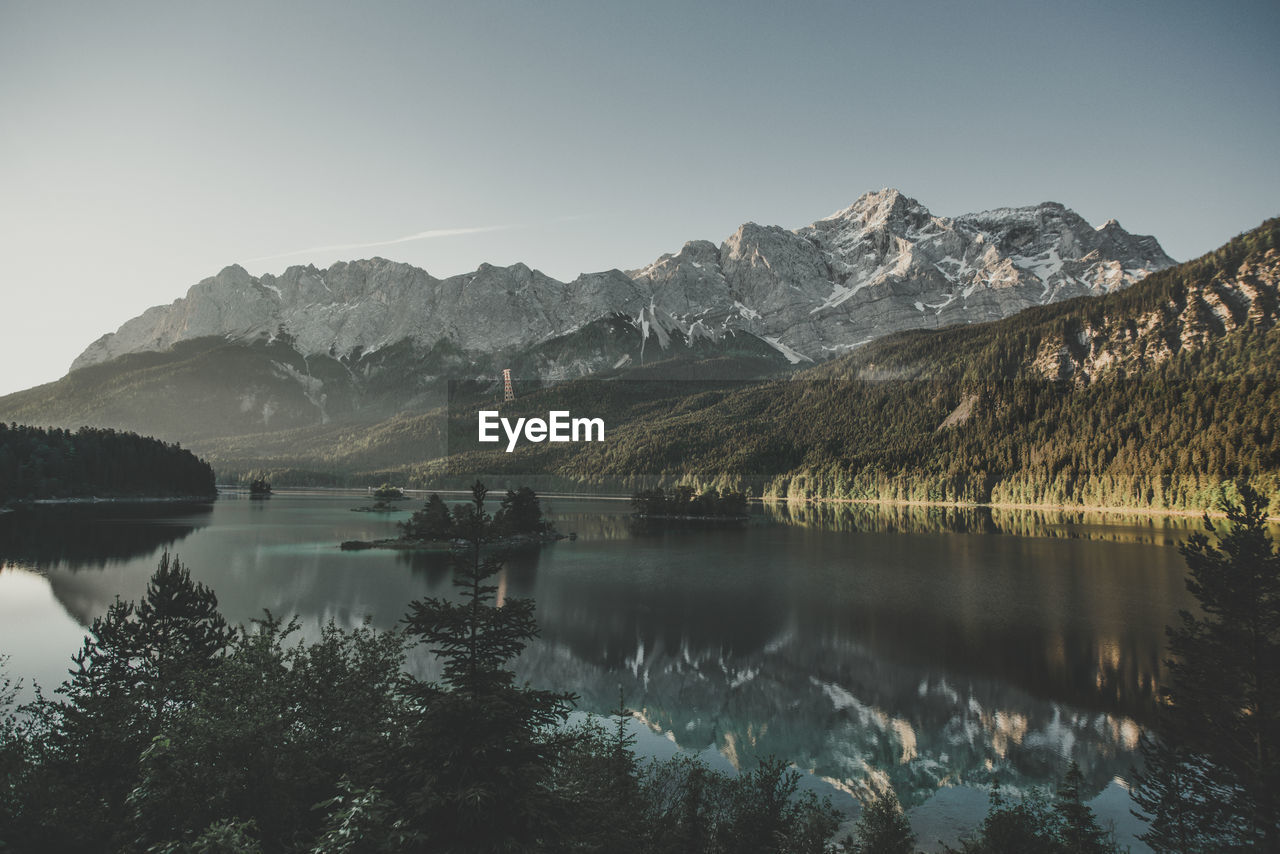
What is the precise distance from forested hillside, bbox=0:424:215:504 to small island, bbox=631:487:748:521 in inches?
5292

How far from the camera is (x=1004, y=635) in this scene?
4697 centimetres

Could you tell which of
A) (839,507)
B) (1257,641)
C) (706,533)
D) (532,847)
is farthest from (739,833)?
(839,507)

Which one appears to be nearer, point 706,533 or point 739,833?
point 739,833

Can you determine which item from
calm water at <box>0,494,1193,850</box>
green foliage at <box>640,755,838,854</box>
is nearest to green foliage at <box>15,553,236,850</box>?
green foliage at <box>640,755,838,854</box>

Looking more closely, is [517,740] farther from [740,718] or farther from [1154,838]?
[740,718]

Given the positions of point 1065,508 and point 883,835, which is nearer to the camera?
point 883,835

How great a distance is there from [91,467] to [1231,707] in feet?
693

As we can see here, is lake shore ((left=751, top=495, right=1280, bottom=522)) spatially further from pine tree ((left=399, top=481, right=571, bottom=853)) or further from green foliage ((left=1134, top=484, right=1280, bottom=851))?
pine tree ((left=399, top=481, right=571, bottom=853))

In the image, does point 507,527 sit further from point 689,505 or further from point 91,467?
point 91,467

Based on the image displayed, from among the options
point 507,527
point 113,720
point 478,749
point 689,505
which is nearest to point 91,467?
point 507,527

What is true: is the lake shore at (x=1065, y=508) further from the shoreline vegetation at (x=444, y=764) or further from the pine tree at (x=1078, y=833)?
the pine tree at (x=1078, y=833)

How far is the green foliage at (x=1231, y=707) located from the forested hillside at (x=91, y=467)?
183628 millimetres

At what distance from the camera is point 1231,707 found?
21484 mm

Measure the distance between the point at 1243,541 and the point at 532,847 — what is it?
2467 centimetres
